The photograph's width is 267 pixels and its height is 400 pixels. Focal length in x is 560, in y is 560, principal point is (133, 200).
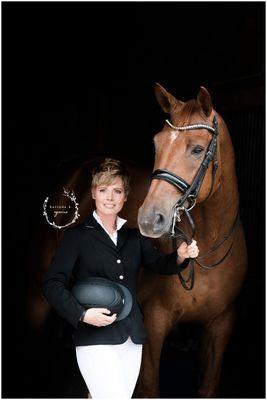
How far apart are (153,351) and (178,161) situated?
1314mm

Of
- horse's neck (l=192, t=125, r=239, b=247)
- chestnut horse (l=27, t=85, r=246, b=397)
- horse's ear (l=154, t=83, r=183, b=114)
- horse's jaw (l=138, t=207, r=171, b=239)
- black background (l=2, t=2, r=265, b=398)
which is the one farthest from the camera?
black background (l=2, t=2, r=265, b=398)

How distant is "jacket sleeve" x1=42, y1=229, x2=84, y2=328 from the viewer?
2531mm

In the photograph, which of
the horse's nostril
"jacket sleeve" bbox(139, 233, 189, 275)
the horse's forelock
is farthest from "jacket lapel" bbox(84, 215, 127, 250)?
the horse's forelock

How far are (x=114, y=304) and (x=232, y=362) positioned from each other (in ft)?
8.39

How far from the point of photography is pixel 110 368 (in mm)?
2561

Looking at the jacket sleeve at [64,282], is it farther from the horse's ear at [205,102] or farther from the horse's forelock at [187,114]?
the horse's ear at [205,102]

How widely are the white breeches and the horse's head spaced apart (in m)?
0.57

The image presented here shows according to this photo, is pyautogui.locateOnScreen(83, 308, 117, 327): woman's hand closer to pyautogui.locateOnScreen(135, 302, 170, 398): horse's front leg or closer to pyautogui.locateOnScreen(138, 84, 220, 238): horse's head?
pyautogui.locateOnScreen(138, 84, 220, 238): horse's head

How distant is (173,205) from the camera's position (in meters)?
2.73

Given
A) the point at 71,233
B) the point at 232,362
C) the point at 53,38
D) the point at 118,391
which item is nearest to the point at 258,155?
the point at 232,362

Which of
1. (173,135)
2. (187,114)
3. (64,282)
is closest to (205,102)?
(187,114)

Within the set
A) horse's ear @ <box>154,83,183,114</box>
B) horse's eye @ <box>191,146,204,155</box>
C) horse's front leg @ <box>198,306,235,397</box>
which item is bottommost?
horse's front leg @ <box>198,306,235,397</box>

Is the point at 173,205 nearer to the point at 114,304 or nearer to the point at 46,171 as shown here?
the point at 114,304

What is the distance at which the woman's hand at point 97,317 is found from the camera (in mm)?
2527
